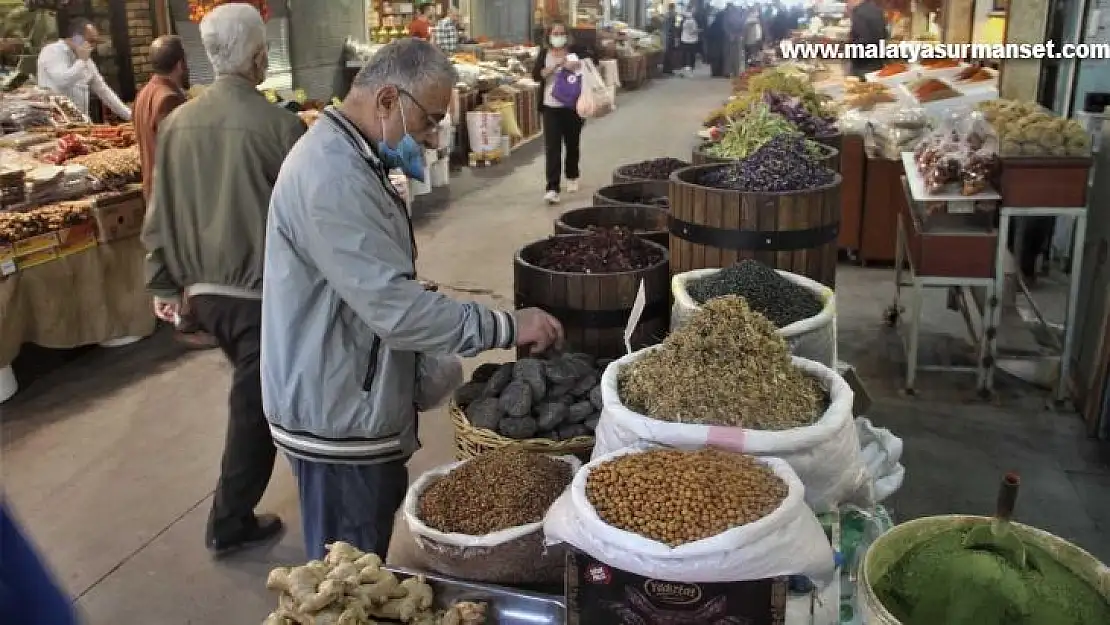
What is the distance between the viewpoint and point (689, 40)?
25719mm

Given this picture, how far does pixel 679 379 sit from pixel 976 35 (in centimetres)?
1186

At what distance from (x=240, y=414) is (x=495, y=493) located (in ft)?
5.42

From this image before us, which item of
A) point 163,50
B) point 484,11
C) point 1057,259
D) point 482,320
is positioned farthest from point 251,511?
point 484,11

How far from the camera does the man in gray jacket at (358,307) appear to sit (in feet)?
7.16

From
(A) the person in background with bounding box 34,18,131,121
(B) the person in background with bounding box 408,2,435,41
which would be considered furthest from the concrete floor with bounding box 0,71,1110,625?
(B) the person in background with bounding box 408,2,435,41

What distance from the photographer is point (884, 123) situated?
6.97 m

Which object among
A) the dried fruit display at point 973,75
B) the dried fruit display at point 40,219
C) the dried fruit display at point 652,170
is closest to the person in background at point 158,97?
the dried fruit display at point 40,219

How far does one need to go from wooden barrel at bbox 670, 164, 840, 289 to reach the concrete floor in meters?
1.28

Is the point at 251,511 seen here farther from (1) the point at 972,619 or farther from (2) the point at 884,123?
(2) the point at 884,123

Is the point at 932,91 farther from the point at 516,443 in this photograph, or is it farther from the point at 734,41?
the point at 734,41

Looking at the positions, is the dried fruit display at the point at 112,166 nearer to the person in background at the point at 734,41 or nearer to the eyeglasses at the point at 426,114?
the eyeglasses at the point at 426,114

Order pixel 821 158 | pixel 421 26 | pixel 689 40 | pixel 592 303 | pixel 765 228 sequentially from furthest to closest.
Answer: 1. pixel 689 40
2. pixel 421 26
3. pixel 821 158
4. pixel 765 228
5. pixel 592 303

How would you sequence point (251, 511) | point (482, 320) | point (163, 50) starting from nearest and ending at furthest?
point (482, 320)
point (251, 511)
point (163, 50)

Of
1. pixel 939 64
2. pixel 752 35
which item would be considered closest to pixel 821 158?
pixel 939 64
